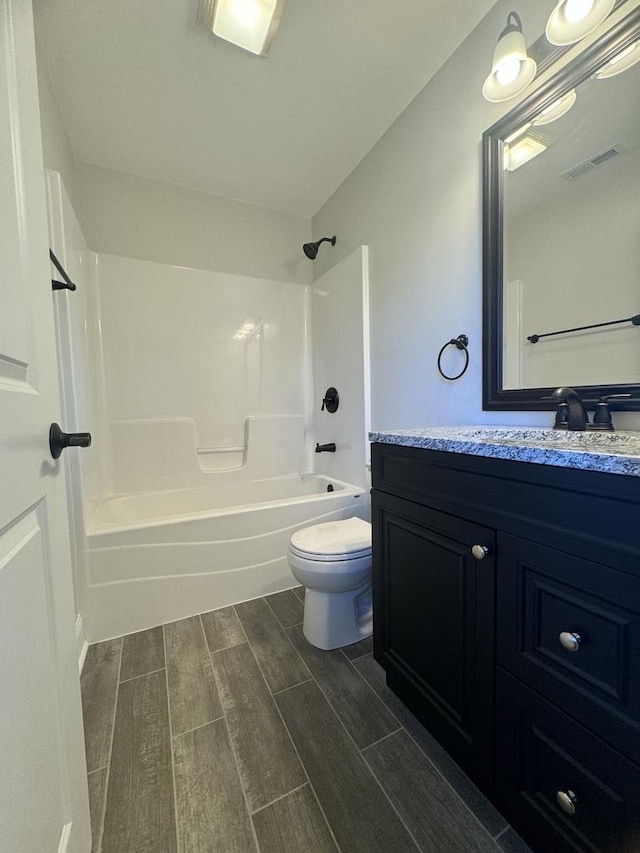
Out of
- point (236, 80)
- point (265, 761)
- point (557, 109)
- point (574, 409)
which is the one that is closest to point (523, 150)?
point (557, 109)

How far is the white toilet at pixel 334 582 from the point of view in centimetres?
134

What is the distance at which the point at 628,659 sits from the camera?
55cm

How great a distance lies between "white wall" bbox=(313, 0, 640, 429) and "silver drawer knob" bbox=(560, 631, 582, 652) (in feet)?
2.11

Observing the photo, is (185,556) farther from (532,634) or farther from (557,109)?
(557,109)

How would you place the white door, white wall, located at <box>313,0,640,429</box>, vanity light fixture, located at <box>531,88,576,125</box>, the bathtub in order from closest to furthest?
the white door < vanity light fixture, located at <box>531,88,576,125</box> < white wall, located at <box>313,0,640,429</box> < the bathtub

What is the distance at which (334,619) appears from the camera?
4.66 ft

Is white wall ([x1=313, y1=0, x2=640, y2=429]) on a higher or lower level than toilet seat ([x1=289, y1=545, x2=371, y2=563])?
higher

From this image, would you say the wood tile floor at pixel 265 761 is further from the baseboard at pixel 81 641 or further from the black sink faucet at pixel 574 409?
the black sink faucet at pixel 574 409

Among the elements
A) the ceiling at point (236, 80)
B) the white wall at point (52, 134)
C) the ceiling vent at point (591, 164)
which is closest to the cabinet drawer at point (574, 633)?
the ceiling vent at point (591, 164)

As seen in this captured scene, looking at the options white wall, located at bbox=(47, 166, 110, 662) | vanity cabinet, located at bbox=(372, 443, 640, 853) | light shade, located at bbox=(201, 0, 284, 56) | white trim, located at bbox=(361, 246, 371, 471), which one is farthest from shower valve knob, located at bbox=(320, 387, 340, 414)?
light shade, located at bbox=(201, 0, 284, 56)

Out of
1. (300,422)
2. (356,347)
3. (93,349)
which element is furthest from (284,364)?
(93,349)

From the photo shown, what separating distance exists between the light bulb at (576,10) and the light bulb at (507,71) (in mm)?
141

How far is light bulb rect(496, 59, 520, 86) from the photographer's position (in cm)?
106

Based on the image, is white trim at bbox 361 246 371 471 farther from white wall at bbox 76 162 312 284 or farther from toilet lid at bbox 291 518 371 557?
white wall at bbox 76 162 312 284
